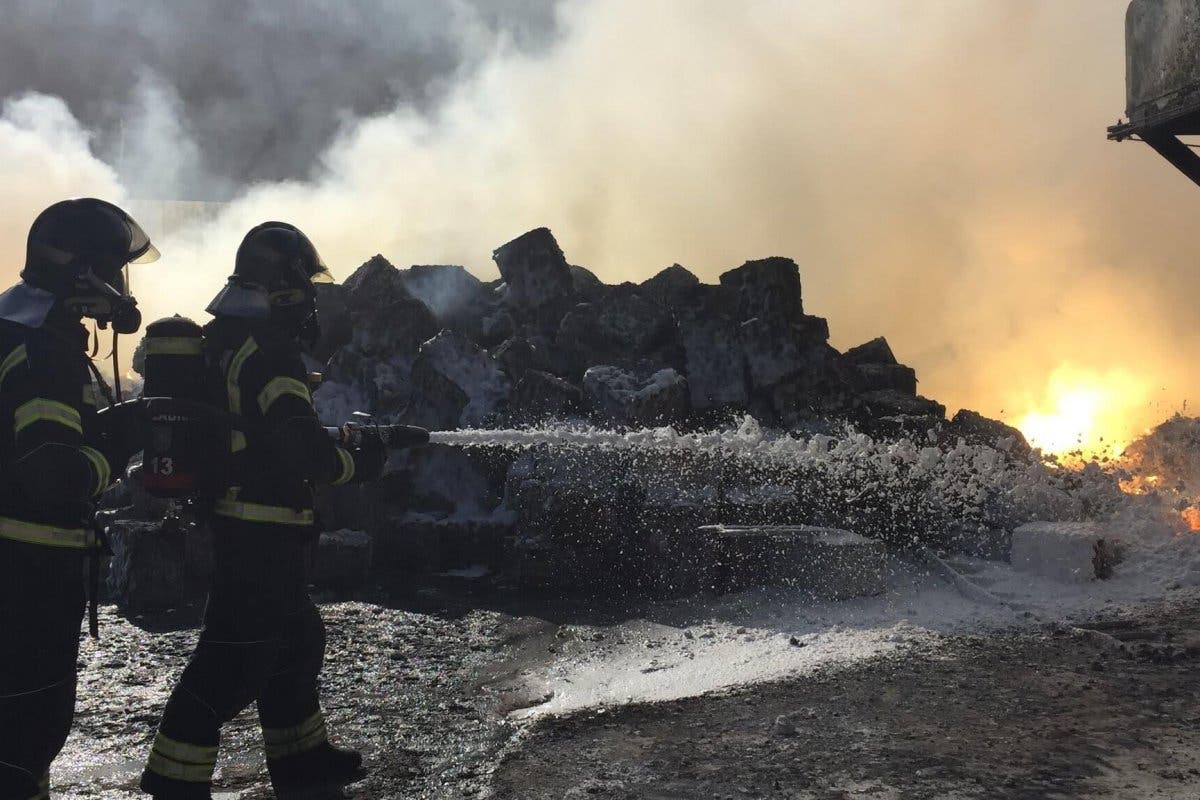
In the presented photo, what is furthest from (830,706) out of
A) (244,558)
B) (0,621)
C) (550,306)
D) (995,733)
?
(550,306)

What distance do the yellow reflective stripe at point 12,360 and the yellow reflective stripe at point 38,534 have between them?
0.44 metres

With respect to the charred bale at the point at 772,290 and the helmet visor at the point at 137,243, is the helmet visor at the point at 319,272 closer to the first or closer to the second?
the helmet visor at the point at 137,243

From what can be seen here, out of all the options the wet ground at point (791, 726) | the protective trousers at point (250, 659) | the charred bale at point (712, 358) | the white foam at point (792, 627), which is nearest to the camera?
the protective trousers at point (250, 659)

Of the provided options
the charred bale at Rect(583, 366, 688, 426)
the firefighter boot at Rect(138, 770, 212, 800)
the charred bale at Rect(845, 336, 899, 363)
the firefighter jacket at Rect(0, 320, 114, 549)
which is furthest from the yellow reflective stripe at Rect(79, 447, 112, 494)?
the charred bale at Rect(845, 336, 899, 363)

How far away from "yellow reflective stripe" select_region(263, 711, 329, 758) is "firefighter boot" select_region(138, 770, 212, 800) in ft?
1.24

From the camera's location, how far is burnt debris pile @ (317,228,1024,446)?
33.5ft

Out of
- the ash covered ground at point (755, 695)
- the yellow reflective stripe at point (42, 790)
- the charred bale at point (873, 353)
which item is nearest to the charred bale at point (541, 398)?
the ash covered ground at point (755, 695)

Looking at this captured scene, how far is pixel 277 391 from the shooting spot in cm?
335

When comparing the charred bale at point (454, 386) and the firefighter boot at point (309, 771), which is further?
the charred bale at point (454, 386)

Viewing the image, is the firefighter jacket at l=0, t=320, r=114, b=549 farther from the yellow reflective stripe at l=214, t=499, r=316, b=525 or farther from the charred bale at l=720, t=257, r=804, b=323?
the charred bale at l=720, t=257, r=804, b=323

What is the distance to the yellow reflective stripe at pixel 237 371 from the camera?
3.40m

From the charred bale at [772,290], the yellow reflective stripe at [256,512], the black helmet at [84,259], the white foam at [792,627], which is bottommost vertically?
the white foam at [792,627]

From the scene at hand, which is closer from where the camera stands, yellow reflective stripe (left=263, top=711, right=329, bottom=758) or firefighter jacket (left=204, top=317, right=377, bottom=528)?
firefighter jacket (left=204, top=317, right=377, bottom=528)

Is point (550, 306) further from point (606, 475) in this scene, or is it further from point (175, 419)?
point (175, 419)
